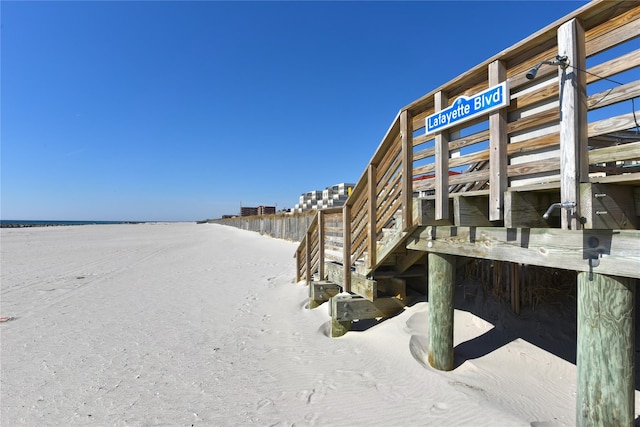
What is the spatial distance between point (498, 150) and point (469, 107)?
0.55 metres

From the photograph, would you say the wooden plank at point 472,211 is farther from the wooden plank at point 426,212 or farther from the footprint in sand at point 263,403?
the footprint in sand at point 263,403

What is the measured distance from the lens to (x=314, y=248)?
27.0 ft

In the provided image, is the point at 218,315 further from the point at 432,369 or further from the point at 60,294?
the point at 60,294

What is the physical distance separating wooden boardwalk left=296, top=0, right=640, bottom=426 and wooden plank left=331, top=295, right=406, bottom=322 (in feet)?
3.62

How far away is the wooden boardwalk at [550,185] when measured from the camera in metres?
2.36

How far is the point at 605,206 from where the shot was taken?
7.85 feet

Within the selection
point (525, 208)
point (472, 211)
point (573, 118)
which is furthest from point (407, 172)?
point (573, 118)

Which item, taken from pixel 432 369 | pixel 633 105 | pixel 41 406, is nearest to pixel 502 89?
pixel 633 105

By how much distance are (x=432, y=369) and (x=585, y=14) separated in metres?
3.56

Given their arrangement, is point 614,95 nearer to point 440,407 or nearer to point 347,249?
point 440,407

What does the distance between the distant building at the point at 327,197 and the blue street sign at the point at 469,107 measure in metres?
16.8

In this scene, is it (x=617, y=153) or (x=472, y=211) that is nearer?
(x=617, y=153)

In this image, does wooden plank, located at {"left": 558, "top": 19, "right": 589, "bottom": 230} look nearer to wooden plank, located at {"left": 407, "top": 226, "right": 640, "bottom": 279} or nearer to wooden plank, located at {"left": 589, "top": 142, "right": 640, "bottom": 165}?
wooden plank, located at {"left": 589, "top": 142, "right": 640, "bottom": 165}

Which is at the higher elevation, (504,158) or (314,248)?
(504,158)
